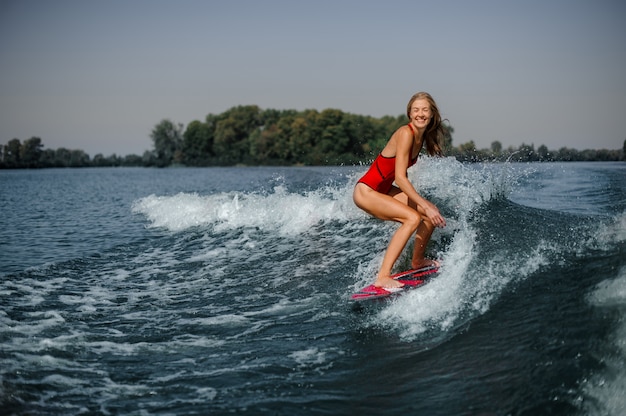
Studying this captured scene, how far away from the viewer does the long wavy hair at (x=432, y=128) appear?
638 cm

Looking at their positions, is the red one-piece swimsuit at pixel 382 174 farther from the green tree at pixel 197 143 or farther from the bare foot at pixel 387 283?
the green tree at pixel 197 143

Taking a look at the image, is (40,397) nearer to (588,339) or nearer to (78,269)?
(588,339)

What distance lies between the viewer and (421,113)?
630cm

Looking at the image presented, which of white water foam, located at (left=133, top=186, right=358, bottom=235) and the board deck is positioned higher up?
white water foam, located at (left=133, top=186, right=358, bottom=235)

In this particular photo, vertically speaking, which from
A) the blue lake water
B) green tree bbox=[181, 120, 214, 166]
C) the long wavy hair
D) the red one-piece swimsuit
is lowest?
the blue lake water

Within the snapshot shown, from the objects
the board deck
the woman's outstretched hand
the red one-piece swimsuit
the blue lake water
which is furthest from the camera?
the red one-piece swimsuit

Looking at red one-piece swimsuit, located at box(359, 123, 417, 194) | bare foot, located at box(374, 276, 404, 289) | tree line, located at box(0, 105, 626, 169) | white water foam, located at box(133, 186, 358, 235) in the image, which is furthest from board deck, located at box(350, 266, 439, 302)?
tree line, located at box(0, 105, 626, 169)

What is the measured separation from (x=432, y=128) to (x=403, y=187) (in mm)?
879

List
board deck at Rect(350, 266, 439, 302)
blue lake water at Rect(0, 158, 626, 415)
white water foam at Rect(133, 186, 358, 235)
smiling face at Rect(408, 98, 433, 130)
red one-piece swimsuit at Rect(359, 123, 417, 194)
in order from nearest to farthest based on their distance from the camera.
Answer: blue lake water at Rect(0, 158, 626, 415), board deck at Rect(350, 266, 439, 302), smiling face at Rect(408, 98, 433, 130), red one-piece swimsuit at Rect(359, 123, 417, 194), white water foam at Rect(133, 186, 358, 235)

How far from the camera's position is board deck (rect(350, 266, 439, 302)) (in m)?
6.19

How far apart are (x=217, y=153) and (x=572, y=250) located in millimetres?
162020

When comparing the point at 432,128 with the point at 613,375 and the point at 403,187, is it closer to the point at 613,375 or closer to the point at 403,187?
the point at 403,187

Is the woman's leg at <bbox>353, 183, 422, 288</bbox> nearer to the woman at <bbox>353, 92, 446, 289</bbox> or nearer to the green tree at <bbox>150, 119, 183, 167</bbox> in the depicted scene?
the woman at <bbox>353, 92, 446, 289</bbox>

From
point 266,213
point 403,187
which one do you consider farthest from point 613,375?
point 266,213
